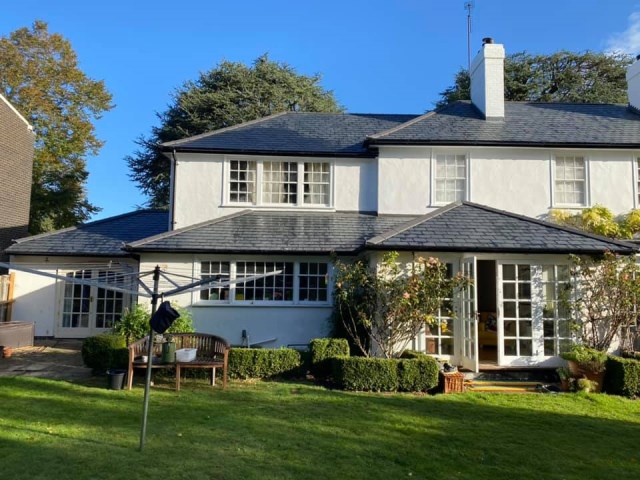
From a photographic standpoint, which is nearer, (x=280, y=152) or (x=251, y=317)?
(x=251, y=317)

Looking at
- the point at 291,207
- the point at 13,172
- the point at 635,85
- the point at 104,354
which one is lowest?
the point at 104,354

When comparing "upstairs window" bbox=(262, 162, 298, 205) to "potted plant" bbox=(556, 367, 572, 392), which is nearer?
"potted plant" bbox=(556, 367, 572, 392)

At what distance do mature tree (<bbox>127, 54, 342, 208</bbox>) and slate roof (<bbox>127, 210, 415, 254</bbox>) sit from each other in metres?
18.2

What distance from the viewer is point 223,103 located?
1259 inches

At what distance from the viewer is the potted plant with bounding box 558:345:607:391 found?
10.2m

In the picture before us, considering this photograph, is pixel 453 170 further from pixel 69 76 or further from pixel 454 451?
pixel 69 76

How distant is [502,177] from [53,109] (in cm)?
2761

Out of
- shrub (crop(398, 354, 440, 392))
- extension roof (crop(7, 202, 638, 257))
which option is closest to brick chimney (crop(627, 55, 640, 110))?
extension roof (crop(7, 202, 638, 257))

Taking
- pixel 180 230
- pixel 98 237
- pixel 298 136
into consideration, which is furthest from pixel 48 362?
pixel 298 136

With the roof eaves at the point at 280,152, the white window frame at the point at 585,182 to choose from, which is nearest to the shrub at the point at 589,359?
the white window frame at the point at 585,182

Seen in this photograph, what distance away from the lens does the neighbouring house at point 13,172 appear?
20578mm

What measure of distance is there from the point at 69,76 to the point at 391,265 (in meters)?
28.0

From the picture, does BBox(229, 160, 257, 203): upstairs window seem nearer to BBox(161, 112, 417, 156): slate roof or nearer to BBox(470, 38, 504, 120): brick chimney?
BBox(161, 112, 417, 156): slate roof

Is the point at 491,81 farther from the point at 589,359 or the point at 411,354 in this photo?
the point at 411,354
